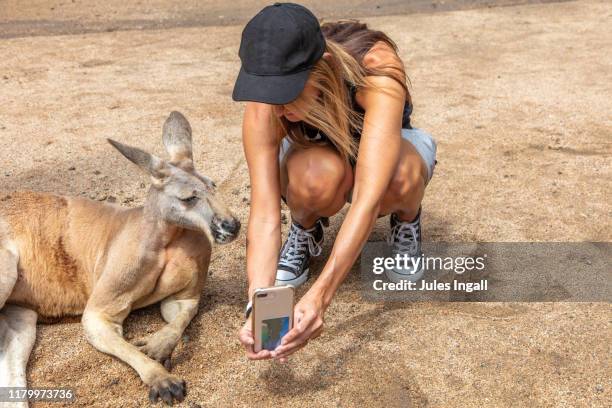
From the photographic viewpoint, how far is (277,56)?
6.00 feet

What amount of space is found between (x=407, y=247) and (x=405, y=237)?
4 centimetres

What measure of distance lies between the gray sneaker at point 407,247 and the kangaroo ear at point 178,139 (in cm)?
78

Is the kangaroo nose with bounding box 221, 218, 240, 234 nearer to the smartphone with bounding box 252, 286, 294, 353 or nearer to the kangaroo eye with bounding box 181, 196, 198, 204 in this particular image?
the kangaroo eye with bounding box 181, 196, 198, 204

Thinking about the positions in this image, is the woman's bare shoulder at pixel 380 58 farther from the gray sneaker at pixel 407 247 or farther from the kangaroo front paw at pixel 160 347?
the kangaroo front paw at pixel 160 347

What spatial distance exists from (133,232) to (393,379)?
37.4 inches

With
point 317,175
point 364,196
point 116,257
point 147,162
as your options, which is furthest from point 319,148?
point 116,257

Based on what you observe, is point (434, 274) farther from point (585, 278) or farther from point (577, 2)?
point (577, 2)

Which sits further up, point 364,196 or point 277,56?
point 277,56

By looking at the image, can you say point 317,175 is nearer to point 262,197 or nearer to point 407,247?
point 262,197

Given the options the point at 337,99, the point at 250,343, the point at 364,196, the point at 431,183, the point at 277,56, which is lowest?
the point at 431,183

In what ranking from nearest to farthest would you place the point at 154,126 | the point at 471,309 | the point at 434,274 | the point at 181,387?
the point at 181,387
the point at 471,309
the point at 434,274
the point at 154,126

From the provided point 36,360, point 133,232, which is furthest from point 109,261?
point 36,360

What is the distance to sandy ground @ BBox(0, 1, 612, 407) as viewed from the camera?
7.11 ft

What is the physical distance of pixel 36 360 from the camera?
2299mm
